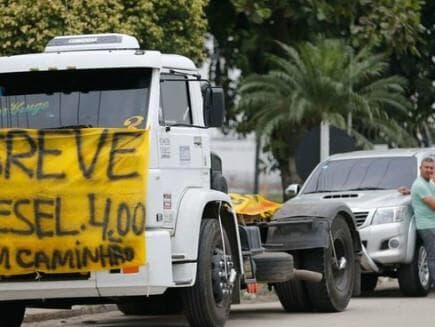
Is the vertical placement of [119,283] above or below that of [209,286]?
above

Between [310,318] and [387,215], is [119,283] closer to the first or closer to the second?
[310,318]

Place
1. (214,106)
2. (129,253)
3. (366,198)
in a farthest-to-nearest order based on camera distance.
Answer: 1. (366,198)
2. (214,106)
3. (129,253)

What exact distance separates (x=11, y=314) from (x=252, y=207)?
3.54 metres

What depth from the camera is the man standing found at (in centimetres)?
1730

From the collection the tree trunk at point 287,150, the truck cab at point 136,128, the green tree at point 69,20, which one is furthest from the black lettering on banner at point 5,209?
the tree trunk at point 287,150

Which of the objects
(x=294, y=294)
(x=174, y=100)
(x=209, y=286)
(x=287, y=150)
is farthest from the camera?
(x=287, y=150)

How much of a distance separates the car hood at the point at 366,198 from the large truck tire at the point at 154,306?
3.13 metres

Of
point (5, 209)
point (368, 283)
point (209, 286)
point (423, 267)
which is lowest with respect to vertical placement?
point (368, 283)

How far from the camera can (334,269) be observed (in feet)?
50.2

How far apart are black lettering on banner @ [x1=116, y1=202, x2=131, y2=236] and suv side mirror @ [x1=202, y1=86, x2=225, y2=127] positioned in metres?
1.76

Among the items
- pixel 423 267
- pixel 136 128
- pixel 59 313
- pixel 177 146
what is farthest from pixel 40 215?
pixel 423 267

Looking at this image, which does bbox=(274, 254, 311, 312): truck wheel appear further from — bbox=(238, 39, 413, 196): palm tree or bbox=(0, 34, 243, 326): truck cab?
bbox=(238, 39, 413, 196): palm tree

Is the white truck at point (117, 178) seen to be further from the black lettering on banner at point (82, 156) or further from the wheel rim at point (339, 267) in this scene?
the wheel rim at point (339, 267)

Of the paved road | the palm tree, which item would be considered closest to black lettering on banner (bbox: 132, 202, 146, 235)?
the paved road
